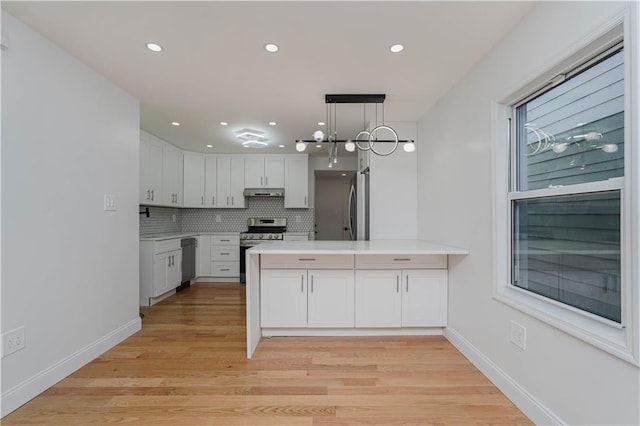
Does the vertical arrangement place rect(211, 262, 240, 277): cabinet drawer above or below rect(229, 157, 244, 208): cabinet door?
below

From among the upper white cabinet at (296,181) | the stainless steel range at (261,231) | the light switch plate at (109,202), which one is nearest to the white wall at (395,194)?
the upper white cabinet at (296,181)

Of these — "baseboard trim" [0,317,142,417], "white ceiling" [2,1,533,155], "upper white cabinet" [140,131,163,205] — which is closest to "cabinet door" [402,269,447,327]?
"white ceiling" [2,1,533,155]

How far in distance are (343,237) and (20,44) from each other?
6479 mm

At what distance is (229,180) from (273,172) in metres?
0.83

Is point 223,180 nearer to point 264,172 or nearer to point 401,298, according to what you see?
point 264,172

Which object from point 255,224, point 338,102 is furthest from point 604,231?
point 255,224

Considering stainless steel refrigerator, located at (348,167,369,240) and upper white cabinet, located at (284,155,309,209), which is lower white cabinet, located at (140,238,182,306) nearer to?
upper white cabinet, located at (284,155,309,209)

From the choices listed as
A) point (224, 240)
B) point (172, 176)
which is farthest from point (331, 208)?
point (172, 176)

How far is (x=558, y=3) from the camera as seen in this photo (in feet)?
4.96

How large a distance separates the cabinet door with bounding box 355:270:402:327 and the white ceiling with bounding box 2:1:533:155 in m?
1.74

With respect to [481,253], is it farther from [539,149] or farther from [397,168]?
[397,168]

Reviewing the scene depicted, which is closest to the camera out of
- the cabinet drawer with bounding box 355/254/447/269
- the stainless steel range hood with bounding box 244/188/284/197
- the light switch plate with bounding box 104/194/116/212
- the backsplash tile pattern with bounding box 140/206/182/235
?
the light switch plate with bounding box 104/194/116/212

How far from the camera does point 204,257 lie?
5.27 m

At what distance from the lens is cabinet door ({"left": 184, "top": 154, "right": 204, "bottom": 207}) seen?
530 centimetres
